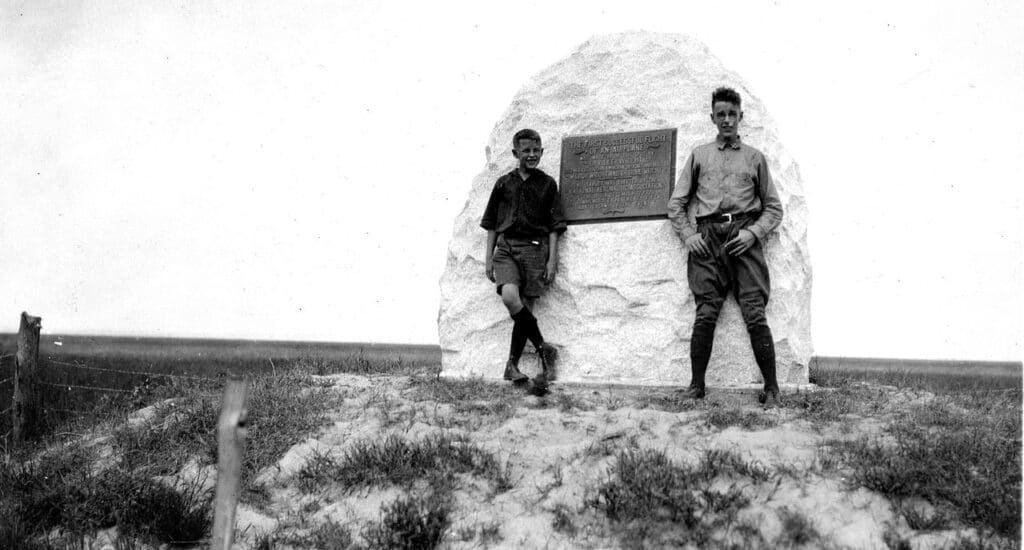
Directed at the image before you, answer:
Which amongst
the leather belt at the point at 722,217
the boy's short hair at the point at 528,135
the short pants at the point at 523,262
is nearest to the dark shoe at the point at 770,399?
the leather belt at the point at 722,217

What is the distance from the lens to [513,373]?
667 centimetres

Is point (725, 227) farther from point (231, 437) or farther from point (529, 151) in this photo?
point (231, 437)

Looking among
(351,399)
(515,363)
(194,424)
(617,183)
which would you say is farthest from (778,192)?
(194,424)

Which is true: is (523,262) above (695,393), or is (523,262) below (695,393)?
above

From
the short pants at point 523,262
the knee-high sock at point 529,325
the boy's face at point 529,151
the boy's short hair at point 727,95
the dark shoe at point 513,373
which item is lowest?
the dark shoe at point 513,373

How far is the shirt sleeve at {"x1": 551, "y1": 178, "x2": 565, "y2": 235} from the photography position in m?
Answer: 7.00

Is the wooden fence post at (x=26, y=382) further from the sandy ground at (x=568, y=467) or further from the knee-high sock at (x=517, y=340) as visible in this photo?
the knee-high sock at (x=517, y=340)

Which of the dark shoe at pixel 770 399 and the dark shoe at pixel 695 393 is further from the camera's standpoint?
the dark shoe at pixel 695 393

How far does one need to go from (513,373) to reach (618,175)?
6.03 ft

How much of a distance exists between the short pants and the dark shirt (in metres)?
0.07

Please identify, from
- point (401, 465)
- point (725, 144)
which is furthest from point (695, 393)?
point (401, 465)

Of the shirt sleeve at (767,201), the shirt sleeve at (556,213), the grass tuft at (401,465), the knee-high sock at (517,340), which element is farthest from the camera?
the shirt sleeve at (556,213)

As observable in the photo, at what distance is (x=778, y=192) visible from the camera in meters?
6.75

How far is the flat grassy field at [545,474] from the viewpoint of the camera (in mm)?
3906
